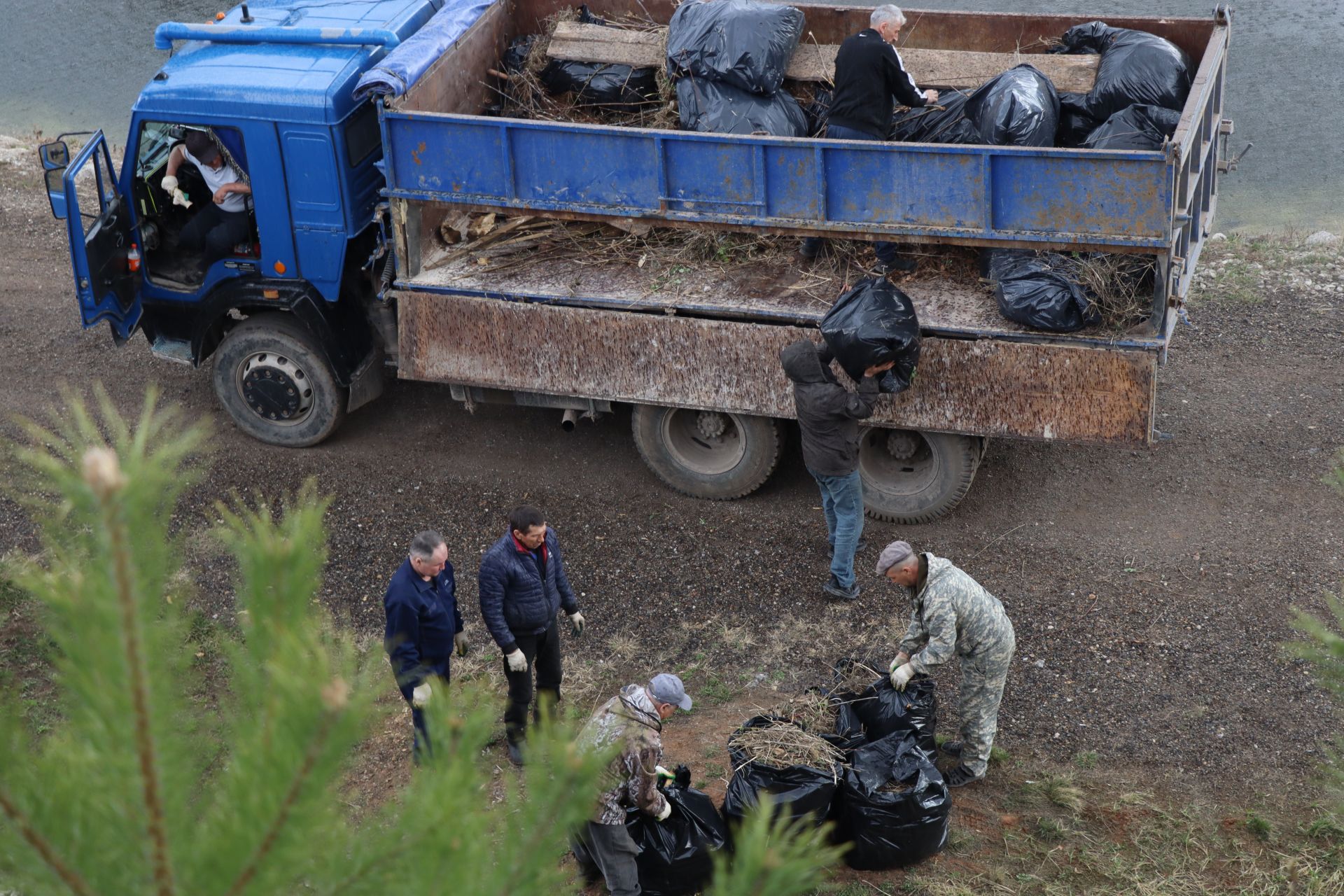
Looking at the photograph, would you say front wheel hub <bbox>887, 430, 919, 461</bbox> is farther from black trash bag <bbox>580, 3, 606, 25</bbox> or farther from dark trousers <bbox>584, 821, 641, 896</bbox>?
black trash bag <bbox>580, 3, 606, 25</bbox>

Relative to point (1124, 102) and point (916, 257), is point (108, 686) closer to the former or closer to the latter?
point (916, 257)

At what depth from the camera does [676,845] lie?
4.80 m

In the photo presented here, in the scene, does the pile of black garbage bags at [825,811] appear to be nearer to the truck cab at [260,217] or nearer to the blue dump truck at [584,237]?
the blue dump truck at [584,237]

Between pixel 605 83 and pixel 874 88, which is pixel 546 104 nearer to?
pixel 605 83

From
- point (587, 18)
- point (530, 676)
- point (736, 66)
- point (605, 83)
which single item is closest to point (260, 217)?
point (605, 83)

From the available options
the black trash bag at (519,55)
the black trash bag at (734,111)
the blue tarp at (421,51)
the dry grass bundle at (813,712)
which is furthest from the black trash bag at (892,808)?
the black trash bag at (519,55)

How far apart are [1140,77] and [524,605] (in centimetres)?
451

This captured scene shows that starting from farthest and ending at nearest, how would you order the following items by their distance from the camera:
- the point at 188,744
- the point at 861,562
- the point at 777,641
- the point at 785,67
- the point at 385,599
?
the point at 785,67, the point at 861,562, the point at 777,641, the point at 385,599, the point at 188,744

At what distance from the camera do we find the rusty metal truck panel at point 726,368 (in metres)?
6.45

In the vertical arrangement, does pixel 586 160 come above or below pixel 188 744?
below

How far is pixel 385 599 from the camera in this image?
5164mm

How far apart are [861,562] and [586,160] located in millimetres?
2599

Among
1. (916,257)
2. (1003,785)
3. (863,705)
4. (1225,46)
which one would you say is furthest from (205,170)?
(1225,46)

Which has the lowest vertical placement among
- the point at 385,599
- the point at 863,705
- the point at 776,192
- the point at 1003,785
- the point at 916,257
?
the point at 1003,785
